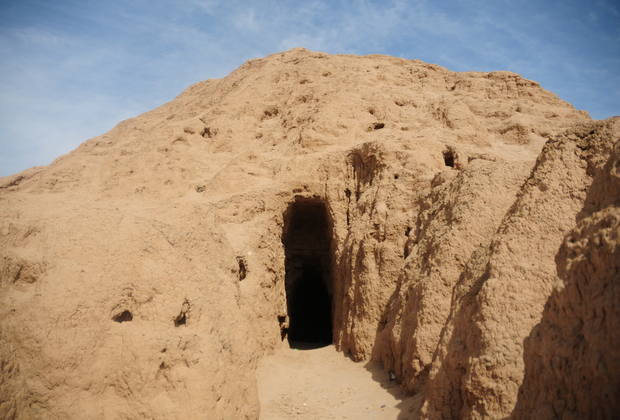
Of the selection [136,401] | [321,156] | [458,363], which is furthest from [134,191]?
[458,363]

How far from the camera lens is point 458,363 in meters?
3.71

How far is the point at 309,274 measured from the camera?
38.7 ft

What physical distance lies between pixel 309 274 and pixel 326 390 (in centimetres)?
577

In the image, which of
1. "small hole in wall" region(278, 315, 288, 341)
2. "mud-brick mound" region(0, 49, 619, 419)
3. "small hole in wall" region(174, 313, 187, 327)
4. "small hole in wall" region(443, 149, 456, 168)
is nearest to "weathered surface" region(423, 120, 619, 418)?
"mud-brick mound" region(0, 49, 619, 419)

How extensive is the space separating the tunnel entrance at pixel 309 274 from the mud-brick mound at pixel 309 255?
0.09 metres

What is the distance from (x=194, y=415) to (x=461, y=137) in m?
8.27

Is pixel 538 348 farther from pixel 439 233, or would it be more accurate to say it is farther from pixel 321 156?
pixel 321 156

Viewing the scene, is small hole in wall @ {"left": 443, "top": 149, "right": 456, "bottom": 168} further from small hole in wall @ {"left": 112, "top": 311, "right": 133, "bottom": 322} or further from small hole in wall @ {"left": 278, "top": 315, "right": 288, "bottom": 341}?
small hole in wall @ {"left": 112, "top": 311, "right": 133, "bottom": 322}

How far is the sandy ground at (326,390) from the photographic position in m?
5.14

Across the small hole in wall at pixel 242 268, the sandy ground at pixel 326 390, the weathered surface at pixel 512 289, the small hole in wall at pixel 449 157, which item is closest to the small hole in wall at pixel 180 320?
the sandy ground at pixel 326 390

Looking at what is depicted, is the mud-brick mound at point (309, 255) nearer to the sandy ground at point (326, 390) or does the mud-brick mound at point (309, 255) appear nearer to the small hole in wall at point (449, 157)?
the small hole in wall at point (449, 157)

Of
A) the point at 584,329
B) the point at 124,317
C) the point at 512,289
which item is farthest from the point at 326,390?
the point at 584,329

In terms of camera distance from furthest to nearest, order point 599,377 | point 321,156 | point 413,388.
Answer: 1. point 321,156
2. point 413,388
3. point 599,377

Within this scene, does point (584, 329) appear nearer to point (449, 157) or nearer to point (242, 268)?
point (242, 268)
